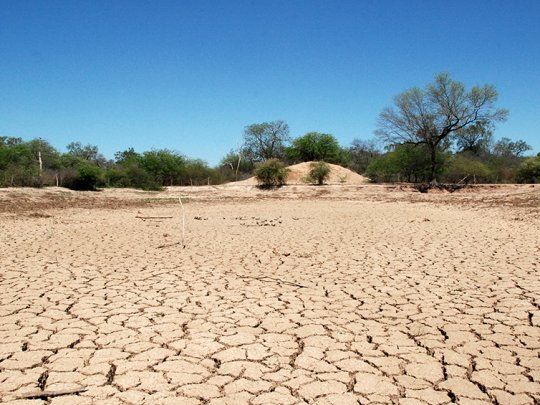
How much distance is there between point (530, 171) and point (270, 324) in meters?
35.6

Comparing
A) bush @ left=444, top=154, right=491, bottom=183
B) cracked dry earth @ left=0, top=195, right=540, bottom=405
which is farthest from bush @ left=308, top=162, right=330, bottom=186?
cracked dry earth @ left=0, top=195, right=540, bottom=405

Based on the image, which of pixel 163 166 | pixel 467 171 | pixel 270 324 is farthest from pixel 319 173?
pixel 270 324

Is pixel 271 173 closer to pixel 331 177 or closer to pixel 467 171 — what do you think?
pixel 331 177

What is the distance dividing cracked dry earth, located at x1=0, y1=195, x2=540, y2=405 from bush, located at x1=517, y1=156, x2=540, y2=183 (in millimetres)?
28753

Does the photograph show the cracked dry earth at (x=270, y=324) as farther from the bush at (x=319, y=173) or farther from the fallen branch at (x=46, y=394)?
the bush at (x=319, y=173)

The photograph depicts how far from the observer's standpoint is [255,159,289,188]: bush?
110ft

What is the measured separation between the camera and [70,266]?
651 cm

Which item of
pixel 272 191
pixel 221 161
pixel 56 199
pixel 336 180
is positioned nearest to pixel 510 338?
pixel 56 199

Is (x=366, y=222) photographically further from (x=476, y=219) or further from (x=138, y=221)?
(x=138, y=221)

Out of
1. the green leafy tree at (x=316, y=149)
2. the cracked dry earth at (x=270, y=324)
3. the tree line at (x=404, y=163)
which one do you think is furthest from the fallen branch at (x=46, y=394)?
the green leafy tree at (x=316, y=149)

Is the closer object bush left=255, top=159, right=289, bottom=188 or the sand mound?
bush left=255, top=159, right=289, bottom=188

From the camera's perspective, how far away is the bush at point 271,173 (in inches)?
1315

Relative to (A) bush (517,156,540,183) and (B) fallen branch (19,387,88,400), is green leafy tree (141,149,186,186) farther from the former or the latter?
(B) fallen branch (19,387,88,400)

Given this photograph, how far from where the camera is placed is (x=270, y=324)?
407 cm
